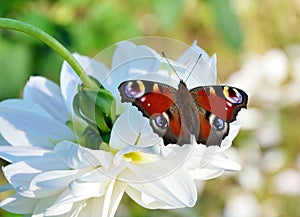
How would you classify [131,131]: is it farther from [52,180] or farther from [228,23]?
[228,23]

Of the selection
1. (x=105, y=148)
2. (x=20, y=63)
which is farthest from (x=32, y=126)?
(x=20, y=63)

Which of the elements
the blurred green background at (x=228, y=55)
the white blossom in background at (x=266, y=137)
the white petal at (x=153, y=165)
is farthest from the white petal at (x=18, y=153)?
the white blossom in background at (x=266, y=137)

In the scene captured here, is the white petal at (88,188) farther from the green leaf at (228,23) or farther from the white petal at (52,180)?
the green leaf at (228,23)

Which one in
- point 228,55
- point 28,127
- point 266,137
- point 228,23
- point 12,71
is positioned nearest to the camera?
point 28,127

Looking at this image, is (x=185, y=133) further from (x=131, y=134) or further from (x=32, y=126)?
(x=32, y=126)

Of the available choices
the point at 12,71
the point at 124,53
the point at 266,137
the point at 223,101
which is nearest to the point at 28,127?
the point at 124,53

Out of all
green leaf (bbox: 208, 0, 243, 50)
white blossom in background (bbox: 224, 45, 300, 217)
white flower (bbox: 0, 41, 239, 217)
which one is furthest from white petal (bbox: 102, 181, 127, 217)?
white blossom in background (bbox: 224, 45, 300, 217)
